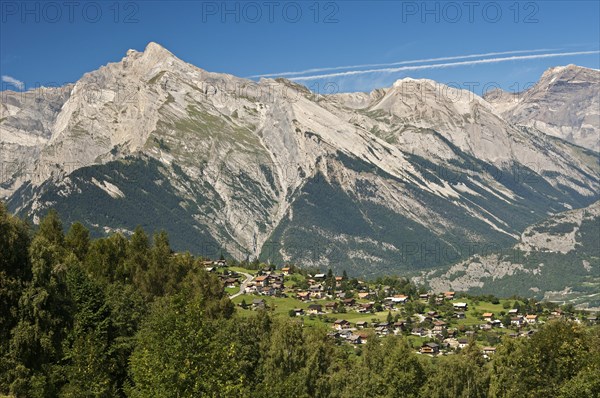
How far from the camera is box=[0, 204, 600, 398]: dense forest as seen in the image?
52.6 m

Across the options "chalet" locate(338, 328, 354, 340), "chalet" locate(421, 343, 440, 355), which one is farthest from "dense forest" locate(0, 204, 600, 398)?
"chalet" locate(338, 328, 354, 340)

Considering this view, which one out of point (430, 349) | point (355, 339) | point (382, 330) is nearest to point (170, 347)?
point (430, 349)

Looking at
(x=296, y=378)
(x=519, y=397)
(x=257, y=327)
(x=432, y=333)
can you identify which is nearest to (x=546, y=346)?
(x=519, y=397)

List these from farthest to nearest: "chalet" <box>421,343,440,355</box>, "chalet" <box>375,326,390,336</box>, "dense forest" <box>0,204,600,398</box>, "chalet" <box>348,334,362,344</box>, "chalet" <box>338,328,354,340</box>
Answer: "chalet" <box>375,326,390,336</box> → "chalet" <box>338,328,354,340</box> → "chalet" <box>348,334,362,344</box> → "chalet" <box>421,343,440,355</box> → "dense forest" <box>0,204,600,398</box>

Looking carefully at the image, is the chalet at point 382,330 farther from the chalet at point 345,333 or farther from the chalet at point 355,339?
the chalet at point 355,339

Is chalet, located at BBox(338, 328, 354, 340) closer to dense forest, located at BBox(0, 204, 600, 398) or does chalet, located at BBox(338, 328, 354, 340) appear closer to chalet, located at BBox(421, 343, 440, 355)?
chalet, located at BBox(421, 343, 440, 355)

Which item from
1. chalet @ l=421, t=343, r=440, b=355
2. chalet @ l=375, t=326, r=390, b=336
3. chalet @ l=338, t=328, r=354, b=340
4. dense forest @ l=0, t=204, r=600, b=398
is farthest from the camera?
chalet @ l=375, t=326, r=390, b=336

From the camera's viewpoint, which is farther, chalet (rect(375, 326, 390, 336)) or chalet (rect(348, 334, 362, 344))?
chalet (rect(375, 326, 390, 336))

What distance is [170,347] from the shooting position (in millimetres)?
49688

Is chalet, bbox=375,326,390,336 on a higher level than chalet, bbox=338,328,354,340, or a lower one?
higher

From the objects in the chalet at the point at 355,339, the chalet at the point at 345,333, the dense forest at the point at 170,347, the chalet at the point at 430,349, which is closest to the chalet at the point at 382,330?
the chalet at the point at 345,333

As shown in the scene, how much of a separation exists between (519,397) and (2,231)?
5742cm

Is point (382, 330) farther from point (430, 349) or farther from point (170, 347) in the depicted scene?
point (170, 347)

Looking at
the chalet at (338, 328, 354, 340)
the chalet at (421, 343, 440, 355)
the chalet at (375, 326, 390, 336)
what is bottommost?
the chalet at (421, 343, 440, 355)
